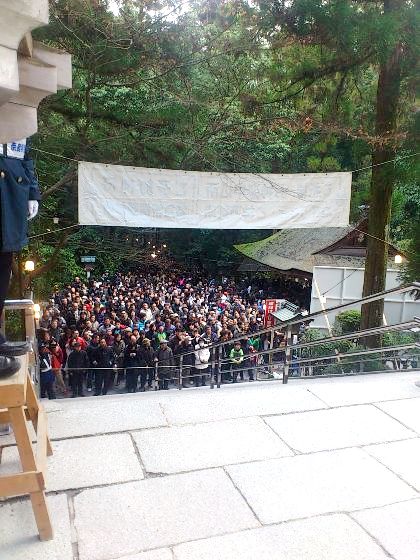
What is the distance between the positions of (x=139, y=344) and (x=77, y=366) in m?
1.74

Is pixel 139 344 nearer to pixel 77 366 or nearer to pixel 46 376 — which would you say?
pixel 77 366

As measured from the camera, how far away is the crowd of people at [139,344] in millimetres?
9727

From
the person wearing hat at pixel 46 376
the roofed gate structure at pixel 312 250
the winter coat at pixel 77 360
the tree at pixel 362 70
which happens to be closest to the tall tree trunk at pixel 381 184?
the tree at pixel 362 70

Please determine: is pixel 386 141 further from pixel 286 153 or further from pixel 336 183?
pixel 286 153

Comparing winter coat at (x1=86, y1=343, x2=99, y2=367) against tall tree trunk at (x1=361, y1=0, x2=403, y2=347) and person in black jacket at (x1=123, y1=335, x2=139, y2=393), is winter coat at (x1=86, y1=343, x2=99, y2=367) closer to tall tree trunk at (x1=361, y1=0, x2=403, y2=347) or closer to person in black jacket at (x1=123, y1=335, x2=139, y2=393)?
person in black jacket at (x1=123, y1=335, x2=139, y2=393)

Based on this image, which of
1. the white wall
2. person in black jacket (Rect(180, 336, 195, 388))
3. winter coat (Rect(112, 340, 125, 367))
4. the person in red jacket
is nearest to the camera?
the person in red jacket

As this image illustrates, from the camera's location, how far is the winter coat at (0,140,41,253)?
2.25m

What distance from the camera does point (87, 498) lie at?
2363 mm

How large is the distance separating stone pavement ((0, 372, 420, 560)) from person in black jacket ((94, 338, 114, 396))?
259 inches

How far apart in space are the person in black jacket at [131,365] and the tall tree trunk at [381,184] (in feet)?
17.6

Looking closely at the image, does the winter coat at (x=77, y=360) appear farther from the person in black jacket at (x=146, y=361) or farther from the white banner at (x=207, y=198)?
the white banner at (x=207, y=198)

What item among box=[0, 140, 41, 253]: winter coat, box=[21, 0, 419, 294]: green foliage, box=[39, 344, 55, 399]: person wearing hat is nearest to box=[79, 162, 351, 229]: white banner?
box=[21, 0, 419, 294]: green foliage

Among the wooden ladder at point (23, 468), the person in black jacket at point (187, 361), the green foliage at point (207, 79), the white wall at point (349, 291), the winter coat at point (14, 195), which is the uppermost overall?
the green foliage at point (207, 79)

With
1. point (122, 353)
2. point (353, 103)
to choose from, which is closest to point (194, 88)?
point (353, 103)
